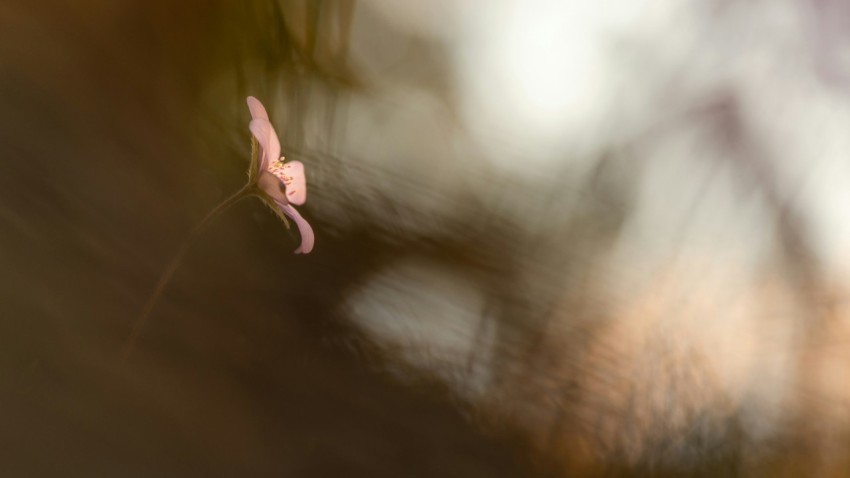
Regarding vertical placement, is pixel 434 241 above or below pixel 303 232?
above

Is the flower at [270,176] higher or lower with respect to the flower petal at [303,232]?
higher

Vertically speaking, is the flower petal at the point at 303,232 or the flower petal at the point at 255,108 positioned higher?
the flower petal at the point at 255,108

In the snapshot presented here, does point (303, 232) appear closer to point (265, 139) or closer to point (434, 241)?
point (265, 139)

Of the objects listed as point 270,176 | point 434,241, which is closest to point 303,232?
point 270,176

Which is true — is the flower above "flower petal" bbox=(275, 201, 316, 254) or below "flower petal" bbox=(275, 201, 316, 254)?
above

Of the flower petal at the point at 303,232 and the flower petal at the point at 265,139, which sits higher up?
the flower petal at the point at 265,139

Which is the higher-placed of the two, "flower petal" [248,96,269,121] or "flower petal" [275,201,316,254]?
"flower petal" [248,96,269,121]
